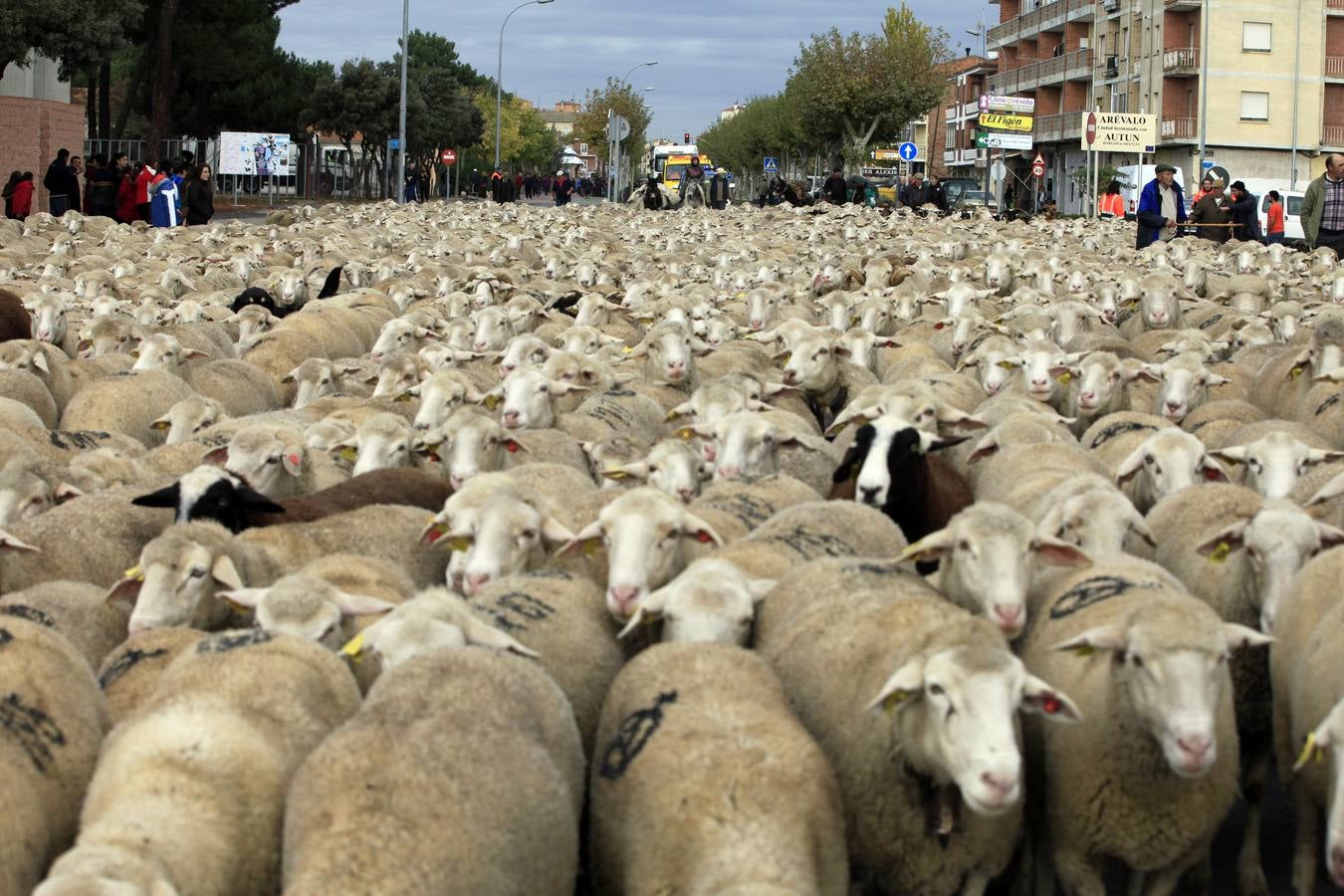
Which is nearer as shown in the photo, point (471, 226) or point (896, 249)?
point (896, 249)

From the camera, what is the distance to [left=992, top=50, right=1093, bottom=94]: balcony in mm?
71125

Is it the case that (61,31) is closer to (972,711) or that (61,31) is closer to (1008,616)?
(1008,616)

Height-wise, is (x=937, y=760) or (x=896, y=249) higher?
(x=896, y=249)

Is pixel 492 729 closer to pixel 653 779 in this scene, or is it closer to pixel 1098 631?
pixel 653 779

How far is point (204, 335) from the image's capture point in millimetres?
11609

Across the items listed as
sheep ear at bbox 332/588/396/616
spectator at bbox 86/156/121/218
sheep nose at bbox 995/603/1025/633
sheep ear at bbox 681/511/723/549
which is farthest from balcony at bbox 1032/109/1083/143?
sheep ear at bbox 332/588/396/616

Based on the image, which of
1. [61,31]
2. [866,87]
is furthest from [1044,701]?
[866,87]

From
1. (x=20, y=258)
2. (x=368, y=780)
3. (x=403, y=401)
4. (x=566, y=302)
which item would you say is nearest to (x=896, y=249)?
(x=566, y=302)

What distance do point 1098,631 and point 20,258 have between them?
51.4 ft

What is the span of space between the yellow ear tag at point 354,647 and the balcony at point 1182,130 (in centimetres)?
5886

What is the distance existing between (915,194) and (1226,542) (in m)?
34.8

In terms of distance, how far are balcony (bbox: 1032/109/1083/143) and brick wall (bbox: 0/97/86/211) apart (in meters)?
43.1

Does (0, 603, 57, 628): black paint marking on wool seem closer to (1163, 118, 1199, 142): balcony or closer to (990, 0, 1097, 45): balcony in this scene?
(1163, 118, 1199, 142): balcony

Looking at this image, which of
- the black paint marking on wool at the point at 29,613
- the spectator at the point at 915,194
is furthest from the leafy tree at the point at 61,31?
the black paint marking on wool at the point at 29,613
